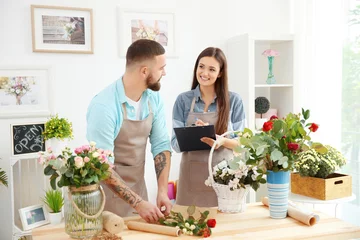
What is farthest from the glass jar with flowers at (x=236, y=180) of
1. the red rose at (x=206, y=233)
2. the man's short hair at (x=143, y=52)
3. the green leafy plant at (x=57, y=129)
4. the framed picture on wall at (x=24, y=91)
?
the framed picture on wall at (x=24, y=91)

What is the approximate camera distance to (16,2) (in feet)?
11.7

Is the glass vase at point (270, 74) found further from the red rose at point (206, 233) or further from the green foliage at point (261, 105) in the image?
the red rose at point (206, 233)

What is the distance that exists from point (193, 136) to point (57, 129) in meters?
1.30

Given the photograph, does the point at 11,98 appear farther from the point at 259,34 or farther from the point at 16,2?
the point at 259,34

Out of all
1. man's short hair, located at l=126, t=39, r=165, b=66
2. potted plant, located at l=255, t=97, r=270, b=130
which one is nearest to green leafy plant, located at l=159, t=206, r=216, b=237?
man's short hair, located at l=126, t=39, r=165, b=66

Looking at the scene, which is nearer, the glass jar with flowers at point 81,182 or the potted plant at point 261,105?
the glass jar with flowers at point 81,182

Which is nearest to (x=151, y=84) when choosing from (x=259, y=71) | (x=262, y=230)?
(x=262, y=230)

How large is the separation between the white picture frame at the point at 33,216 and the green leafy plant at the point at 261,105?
2110 millimetres

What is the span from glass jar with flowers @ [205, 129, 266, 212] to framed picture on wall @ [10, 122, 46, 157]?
188 cm

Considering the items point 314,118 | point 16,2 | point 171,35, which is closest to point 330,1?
point 314,118

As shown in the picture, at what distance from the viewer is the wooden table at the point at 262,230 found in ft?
6.07

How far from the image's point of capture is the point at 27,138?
348 centimetres

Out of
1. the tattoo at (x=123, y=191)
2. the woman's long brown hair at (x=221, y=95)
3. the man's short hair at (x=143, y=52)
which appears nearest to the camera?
the tattoo at (x=123, y=191)

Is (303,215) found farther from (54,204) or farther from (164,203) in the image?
(54,204)
